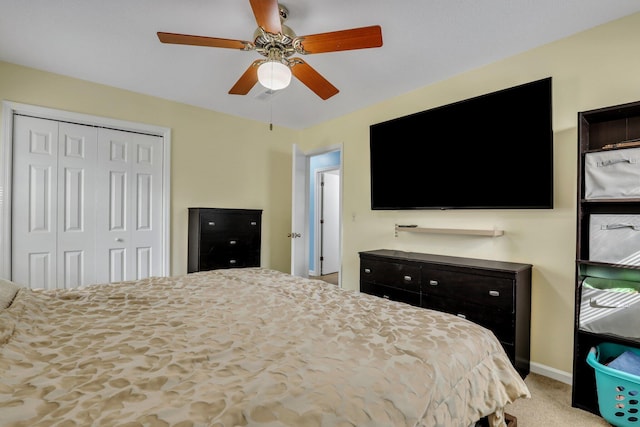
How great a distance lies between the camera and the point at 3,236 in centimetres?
274

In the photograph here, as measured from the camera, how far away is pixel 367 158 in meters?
3.76

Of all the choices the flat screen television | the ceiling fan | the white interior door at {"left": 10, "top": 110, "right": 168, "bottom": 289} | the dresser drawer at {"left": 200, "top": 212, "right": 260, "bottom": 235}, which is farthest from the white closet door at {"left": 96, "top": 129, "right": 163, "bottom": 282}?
the flat screen television

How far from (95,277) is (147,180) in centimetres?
116

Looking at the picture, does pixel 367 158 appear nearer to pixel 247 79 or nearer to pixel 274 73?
pixel 247 79

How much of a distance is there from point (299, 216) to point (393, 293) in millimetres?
1740

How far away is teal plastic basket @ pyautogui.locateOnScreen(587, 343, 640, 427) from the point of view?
5.36ft

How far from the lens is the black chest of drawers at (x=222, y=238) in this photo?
3.49 meters

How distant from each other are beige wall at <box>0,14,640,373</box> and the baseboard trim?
24mm

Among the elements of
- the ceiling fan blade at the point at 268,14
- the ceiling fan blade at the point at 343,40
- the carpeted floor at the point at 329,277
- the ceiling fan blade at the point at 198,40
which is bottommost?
the carpeted floor at the point at 329,277

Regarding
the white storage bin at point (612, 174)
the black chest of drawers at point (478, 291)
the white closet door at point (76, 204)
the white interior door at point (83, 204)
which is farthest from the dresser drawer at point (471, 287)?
the white closet door at point (76, 204)

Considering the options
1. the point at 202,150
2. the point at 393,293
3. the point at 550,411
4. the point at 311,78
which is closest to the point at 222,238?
the point at 202,150

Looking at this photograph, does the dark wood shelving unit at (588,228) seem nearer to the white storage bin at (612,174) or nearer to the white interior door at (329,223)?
the white storage bin at (612,174)

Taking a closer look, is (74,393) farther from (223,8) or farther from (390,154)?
(390,154)

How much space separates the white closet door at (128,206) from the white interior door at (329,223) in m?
3.06
